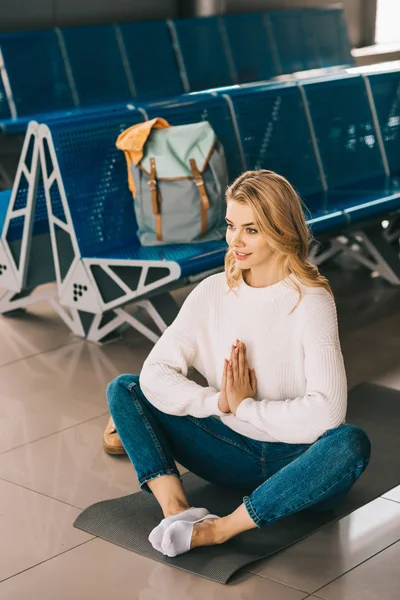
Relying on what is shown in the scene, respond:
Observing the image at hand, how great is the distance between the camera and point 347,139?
5.73m

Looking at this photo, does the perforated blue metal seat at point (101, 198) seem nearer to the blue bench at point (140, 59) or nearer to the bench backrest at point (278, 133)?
the bench backrest at point (278, 133)

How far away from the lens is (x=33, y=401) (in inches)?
152

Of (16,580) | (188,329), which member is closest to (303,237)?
(188,329)

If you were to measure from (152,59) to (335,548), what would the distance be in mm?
5762

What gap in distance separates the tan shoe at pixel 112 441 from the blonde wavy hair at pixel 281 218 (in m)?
0.88

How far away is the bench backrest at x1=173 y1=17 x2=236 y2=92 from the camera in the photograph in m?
8.02

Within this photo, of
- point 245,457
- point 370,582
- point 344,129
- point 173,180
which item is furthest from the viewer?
point 344,129

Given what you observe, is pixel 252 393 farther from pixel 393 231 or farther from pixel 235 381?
pixel 393 231

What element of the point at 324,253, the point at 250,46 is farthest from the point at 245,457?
the point at 250,46

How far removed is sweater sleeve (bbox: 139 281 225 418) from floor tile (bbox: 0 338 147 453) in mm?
849

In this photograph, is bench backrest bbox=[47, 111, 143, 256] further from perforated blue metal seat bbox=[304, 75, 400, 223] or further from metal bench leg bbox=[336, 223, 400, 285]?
metal bench leg bbox=[336, 223, 400, 285]

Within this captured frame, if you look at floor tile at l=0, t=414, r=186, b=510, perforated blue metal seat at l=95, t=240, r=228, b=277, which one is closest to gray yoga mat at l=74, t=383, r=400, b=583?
floor tile at l=0, t=414, r=186, b=510

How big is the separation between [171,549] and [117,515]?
323mm

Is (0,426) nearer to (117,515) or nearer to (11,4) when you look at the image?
(117,515)
